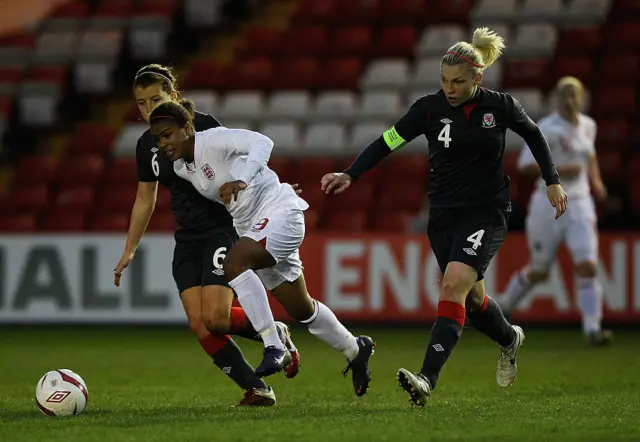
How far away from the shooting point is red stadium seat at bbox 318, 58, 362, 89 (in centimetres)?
1592

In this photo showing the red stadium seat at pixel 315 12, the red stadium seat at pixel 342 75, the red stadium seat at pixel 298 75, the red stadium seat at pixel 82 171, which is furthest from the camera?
the red stadium seat at pixel 315 12

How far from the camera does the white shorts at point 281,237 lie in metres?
6.34

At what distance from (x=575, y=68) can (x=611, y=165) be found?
77.4 inches

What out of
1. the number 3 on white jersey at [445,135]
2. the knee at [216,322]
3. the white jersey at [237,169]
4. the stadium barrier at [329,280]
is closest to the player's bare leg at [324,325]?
the knee at [216,322]

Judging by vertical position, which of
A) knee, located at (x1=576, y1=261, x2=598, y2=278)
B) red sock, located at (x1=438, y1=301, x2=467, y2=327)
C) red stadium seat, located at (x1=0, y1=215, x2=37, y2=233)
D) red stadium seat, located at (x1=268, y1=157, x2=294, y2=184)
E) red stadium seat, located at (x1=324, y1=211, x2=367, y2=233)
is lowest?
knee, located at (x1=576, y1=261, x2=598, y2=278)

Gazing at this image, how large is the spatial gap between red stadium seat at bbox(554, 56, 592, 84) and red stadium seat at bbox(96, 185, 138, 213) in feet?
17.9

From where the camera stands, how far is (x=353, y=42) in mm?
16359

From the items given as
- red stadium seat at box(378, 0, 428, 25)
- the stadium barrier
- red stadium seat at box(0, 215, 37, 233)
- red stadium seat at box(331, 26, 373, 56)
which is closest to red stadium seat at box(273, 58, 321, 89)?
red stadium seat at box(331, 26, 373, 56)

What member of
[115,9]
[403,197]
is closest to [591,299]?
[403,197]

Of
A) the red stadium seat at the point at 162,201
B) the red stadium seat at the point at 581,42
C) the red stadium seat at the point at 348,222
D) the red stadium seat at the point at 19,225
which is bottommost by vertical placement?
the red stadium seat at the point at 19,225

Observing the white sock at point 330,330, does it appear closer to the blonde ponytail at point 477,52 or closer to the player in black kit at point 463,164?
the player in black kit at point 463,164

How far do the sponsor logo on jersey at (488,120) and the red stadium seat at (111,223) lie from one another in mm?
7531

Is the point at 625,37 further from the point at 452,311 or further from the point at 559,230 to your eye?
the point at 452,311

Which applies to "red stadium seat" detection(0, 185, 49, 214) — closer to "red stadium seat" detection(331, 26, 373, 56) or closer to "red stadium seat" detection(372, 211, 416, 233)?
"red stadium seat" detection(372, 211, 416, 233)
